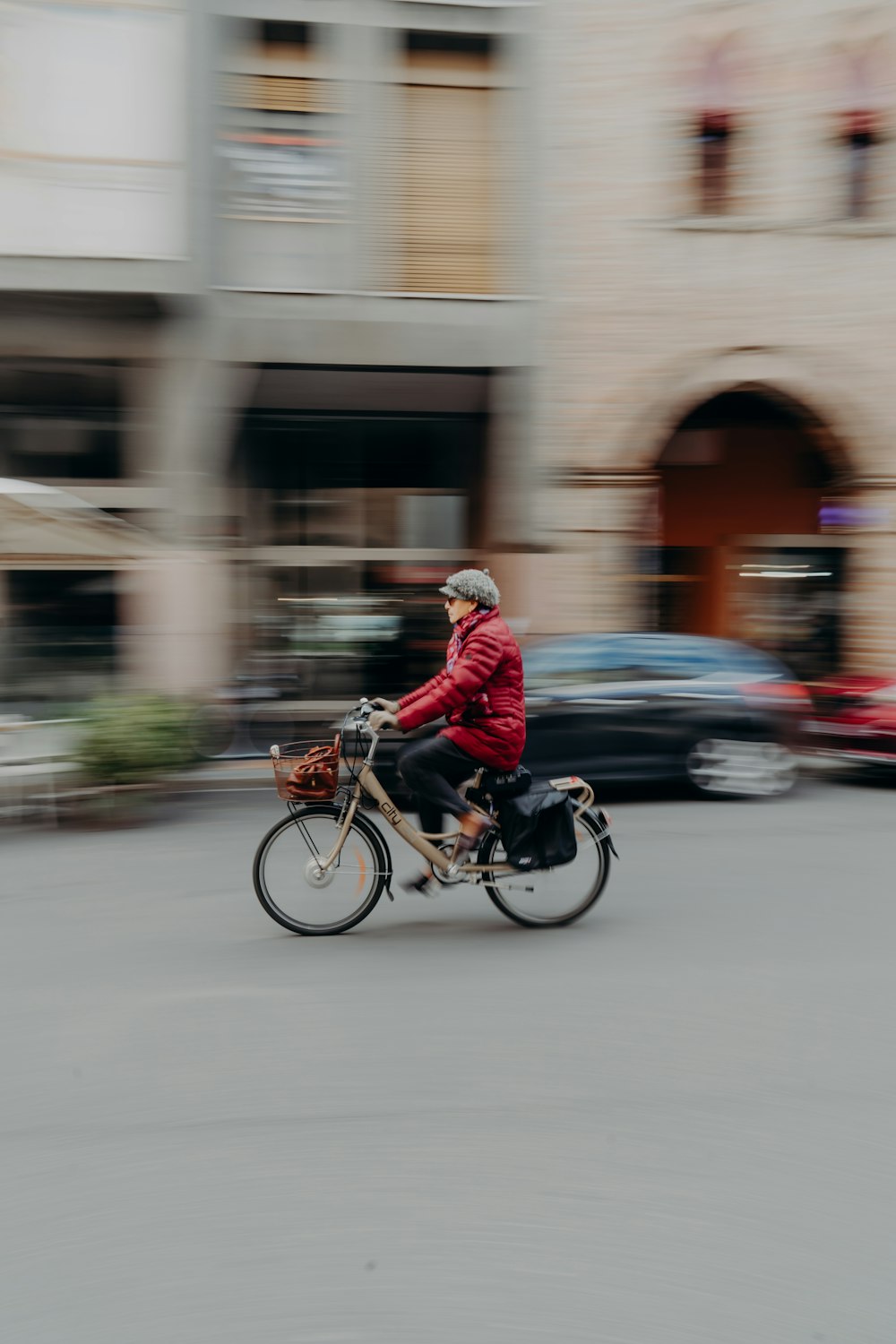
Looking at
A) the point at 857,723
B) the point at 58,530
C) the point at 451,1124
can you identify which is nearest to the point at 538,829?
the point at 451,1124

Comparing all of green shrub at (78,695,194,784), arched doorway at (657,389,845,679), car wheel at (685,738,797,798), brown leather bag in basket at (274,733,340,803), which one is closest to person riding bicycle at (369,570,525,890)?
brown leather bag in basket at (274,733,340,803)

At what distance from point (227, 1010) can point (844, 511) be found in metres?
13.5

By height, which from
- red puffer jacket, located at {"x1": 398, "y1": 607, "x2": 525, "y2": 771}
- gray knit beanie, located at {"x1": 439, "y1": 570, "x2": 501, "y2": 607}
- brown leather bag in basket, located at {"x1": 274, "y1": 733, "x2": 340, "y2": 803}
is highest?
gray knit beanie, located at {"x1": 439, "y1": 570, "x2": 501, "y2": 607}

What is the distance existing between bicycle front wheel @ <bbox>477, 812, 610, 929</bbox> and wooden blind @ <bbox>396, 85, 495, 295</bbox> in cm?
1043

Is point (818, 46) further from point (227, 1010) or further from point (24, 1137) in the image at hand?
point (24, 1137)

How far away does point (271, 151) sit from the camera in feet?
49.0

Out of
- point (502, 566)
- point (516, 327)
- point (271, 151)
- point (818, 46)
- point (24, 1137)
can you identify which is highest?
point (818, 46)

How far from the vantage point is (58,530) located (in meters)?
10.3

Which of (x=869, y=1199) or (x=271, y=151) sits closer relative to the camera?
(x=869, y=1199)

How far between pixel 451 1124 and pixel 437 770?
2303mm

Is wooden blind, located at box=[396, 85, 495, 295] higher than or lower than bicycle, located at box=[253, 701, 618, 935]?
higher

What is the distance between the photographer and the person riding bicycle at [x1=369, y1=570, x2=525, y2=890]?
19.5 feet

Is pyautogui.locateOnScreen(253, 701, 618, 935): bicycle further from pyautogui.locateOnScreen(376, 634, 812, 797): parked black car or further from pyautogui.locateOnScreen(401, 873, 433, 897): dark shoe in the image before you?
pyautogui.locateOnScreen(376, 634, 812, 797): parked black car

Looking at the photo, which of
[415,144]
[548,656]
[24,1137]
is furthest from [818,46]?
[24,1137]
